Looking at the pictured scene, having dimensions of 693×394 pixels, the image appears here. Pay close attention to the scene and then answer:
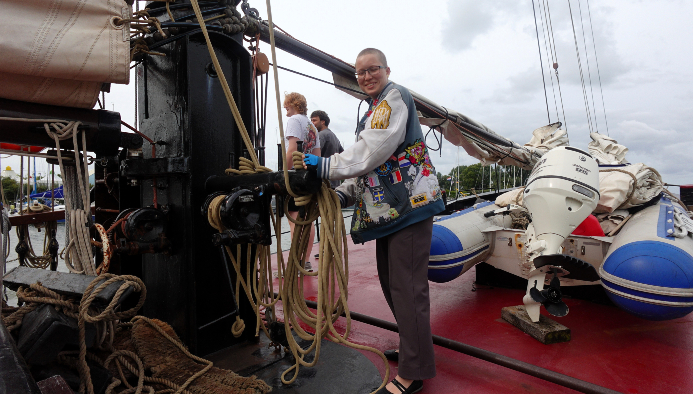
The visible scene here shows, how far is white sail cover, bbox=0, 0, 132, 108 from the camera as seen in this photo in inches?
53.6

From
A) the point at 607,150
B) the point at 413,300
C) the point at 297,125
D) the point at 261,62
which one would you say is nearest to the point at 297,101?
the point at 297,125

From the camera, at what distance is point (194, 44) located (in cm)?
199

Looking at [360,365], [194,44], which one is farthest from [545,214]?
[194,44]

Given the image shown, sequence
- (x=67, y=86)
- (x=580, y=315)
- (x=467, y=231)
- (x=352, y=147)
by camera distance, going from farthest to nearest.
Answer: (x=467, y=231)
(x=580, y=315)
(x=352, y=147)
(x=67, y=86)

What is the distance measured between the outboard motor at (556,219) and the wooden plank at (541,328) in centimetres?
6

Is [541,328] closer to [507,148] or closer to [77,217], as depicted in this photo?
[77,217]

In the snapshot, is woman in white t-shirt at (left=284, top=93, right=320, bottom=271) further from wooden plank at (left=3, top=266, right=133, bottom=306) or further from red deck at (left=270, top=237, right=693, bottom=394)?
wooden plank at (left=3, top=266, right=133, bottom=306)

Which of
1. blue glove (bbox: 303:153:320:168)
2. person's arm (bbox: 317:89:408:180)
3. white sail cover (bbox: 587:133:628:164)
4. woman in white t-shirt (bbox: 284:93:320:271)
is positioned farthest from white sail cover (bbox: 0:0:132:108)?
white sail cover (bbox: 587:133:628:164)

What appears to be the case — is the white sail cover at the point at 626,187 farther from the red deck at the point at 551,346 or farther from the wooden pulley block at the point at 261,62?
the wooden pulley block at the point at 261,62

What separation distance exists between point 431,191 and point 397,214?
7.6 inches

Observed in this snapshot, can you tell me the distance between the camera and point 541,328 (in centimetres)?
249

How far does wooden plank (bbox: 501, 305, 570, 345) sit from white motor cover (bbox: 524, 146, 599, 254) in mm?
486

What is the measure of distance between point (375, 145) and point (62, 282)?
133cm

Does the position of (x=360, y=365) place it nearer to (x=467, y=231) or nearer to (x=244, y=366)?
(x=244, y=366)
